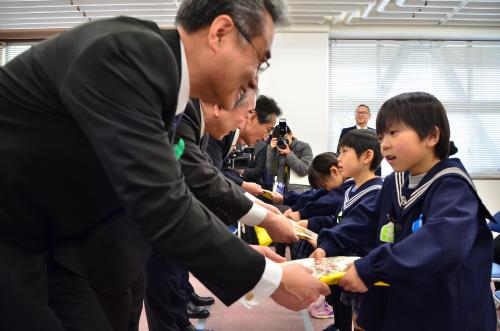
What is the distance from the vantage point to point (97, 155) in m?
0.83

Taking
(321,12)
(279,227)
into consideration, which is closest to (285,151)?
(279,227)

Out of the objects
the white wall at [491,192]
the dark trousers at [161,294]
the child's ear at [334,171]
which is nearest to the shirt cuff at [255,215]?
the dark trousers at [161,294]

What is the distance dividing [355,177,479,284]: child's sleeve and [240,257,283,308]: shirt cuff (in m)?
0.45

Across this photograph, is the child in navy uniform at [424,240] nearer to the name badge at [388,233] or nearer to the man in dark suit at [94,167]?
the name badge at [388,233]

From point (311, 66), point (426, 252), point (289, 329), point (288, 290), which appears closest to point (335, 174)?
point (289, 329)

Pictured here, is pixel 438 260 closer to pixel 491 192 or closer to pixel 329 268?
pixel 329 268

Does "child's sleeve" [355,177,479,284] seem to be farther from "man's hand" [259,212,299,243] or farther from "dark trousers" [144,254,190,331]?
"dark trousers" [144,254,190,331]

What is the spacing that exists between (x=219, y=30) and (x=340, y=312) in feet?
6.43

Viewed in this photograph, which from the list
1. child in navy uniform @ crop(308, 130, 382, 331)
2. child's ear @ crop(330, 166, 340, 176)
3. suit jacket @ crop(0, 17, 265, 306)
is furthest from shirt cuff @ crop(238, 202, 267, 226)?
child's ear @ crop(330, 166, 340, 176)

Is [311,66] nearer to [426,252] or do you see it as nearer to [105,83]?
[426,252]

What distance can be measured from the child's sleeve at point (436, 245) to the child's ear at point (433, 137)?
7.5 inches

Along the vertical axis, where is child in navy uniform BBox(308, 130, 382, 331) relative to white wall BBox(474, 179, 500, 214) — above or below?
above

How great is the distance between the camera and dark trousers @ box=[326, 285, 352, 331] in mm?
2453

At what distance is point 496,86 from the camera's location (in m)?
7.07
